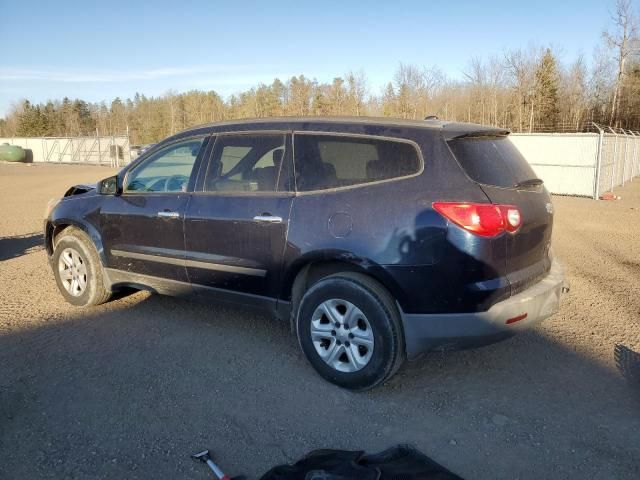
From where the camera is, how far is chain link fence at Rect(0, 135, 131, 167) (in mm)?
36125

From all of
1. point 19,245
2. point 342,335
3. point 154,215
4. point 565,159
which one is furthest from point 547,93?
point 342,335

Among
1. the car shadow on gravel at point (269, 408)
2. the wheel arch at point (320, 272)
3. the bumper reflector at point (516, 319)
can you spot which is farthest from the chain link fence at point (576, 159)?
the wheel arch at point (320, 272)

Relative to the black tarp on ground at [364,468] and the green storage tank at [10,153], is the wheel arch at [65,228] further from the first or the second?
the green storage tank at [10,153]

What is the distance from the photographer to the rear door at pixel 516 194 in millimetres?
3582

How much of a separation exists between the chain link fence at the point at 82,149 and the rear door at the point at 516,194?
33.3m

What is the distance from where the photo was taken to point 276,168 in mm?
4234

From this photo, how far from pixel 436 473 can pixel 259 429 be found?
1.26 meters

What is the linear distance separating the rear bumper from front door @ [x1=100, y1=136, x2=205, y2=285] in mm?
2105

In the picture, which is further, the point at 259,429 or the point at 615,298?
the point at 615,298

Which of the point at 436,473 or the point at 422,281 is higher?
the point at 422,281

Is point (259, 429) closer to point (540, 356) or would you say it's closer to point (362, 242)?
point (362, 242)

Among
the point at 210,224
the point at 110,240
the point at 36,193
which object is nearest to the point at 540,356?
the point at 210,224

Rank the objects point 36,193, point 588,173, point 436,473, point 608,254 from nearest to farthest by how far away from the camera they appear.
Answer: point 436,473, point 608,254, point 588,173, point 36,193

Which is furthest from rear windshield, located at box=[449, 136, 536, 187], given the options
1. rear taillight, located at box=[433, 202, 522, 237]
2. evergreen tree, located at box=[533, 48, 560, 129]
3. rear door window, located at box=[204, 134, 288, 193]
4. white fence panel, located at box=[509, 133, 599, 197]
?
evergreen tree, located at box=[533, 48, 560, 129]
